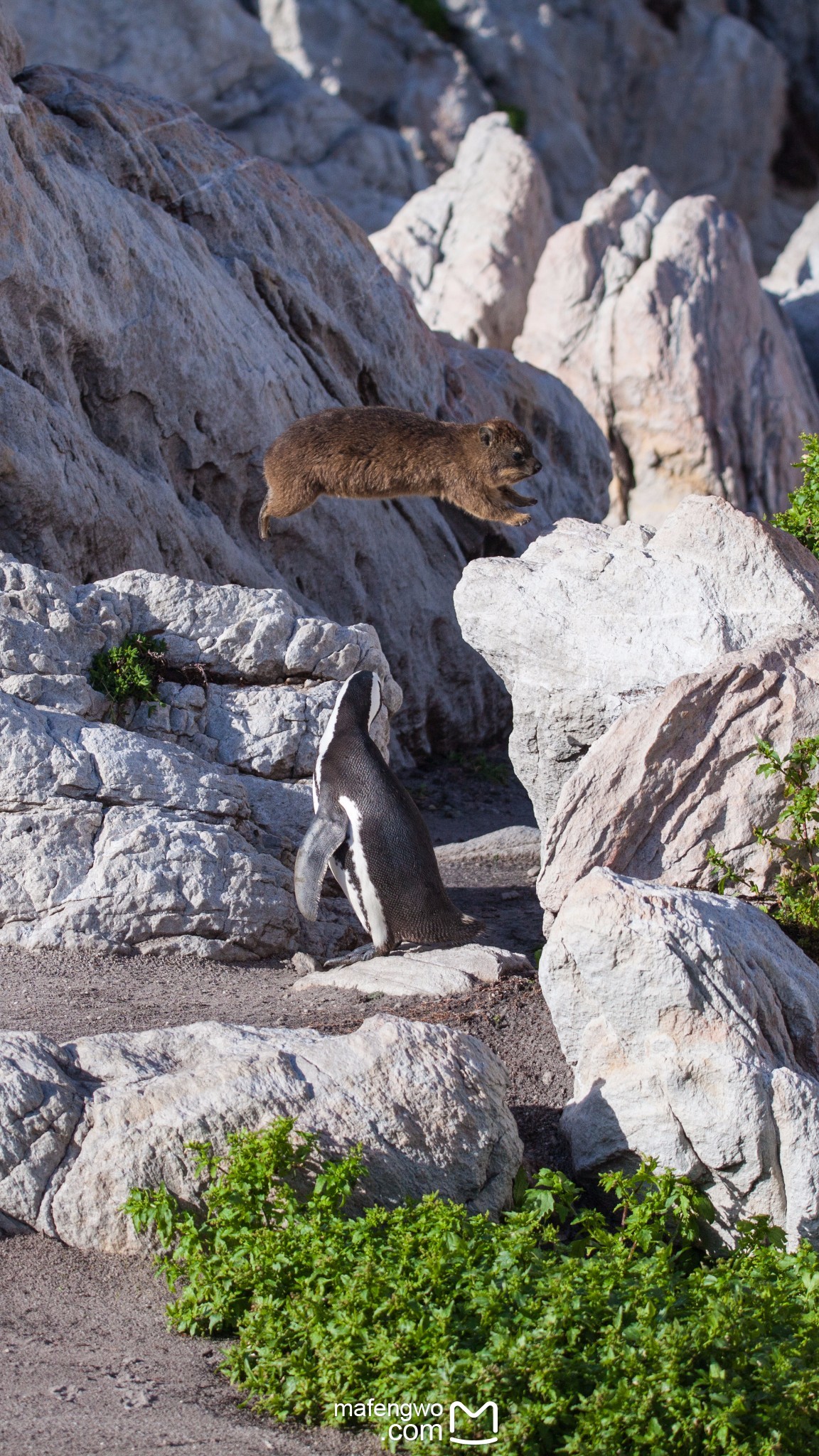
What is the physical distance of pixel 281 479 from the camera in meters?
9.66

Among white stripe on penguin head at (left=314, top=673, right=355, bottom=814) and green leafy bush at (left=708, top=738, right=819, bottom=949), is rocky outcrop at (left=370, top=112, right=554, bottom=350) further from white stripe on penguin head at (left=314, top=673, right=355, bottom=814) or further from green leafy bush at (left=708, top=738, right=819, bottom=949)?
green leafy bush at (left=708, top=738, right=819, bottom=949)

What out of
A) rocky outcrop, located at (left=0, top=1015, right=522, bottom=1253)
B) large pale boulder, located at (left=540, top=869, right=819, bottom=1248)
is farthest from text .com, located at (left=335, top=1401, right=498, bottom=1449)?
large pale boulder, located at (left=540, top=869, right=819, bottom=1248)

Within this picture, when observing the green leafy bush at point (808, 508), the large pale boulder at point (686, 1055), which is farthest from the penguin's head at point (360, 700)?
the large pale boulder at point (686, 1055)

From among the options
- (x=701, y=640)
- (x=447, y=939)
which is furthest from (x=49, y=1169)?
(x=701, y=640)

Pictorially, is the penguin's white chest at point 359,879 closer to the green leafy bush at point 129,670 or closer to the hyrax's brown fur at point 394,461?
the green leafy bush at point 129,670

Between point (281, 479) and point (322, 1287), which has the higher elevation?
point (281, 479)

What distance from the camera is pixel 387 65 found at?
3291 centimetres

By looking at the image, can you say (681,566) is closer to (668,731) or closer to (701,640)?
(701,640)

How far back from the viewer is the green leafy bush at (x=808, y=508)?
7.29 m

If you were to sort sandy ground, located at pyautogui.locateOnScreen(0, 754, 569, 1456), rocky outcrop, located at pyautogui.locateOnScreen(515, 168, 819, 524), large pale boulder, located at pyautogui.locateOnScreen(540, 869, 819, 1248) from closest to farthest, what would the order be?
1. sandy ground, located at pyautogui.locateOnScreen(0, 754, 569, 1456)
2. large pale boulder, located at pyautogui.locateOnScreen(540, 869, 819, 1248)
3. rocky outcrop, located at pyautogui.locateOnScreen(515, 168, 819, 524)

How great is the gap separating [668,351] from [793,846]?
1660 cm

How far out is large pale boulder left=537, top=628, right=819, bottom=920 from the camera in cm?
616

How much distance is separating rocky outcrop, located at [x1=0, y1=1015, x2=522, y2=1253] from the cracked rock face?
6.73ft

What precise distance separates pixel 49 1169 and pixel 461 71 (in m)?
34.6
